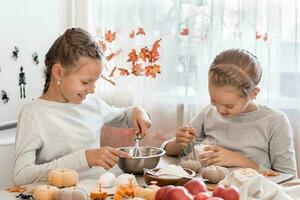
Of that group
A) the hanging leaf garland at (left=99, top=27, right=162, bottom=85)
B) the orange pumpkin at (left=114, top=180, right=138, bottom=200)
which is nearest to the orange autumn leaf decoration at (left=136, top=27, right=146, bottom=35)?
the hanging leaf garland at (left=99, top=27, right=162, bottom=85)

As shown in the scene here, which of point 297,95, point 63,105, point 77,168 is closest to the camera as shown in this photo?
point 77,168

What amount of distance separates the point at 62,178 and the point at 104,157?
7.2 inches

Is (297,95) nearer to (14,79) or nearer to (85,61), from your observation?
(85,61)

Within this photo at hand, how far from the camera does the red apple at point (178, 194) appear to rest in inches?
47.4

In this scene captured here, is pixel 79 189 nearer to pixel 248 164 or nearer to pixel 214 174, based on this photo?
pixel 214 174

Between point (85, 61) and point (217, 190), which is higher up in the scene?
point (85, 61)

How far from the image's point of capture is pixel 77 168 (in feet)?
5.41

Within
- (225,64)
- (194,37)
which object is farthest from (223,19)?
(225,64)

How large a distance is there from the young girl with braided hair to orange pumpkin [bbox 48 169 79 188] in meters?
0.56

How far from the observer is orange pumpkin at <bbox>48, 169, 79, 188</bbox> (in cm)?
148

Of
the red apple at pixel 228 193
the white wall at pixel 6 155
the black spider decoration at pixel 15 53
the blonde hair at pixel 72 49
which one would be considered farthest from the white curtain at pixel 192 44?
the red apple at pixel 228 193

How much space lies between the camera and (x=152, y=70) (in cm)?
274

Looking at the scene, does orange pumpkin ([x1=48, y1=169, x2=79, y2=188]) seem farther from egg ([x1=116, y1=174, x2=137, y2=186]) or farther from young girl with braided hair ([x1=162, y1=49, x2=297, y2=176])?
young girl with braided hair ([x1=162, y1=49, x2=297, y2=176])

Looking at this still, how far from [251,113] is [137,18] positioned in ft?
3.28
